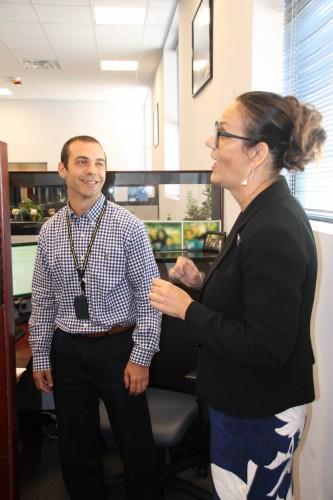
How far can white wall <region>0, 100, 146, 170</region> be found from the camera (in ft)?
29.7

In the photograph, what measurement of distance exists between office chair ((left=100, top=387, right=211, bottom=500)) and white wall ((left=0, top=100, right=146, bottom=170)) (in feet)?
25.5

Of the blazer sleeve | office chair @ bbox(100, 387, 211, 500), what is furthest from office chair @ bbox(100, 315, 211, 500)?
the blazer sleeve

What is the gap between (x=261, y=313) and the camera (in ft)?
2.80

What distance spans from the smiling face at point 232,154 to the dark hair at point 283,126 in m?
0.02

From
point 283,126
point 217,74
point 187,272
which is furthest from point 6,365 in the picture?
point 217,74

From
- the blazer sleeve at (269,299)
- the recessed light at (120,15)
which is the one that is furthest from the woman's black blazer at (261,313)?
the recessed light at (120,15)

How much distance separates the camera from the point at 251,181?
100 centimetres

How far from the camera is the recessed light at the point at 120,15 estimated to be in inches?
178

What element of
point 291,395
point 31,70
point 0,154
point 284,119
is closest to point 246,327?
point 291,395

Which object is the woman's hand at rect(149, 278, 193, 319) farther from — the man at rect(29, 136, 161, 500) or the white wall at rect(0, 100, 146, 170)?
the white wall at rect(0, 100, 146, 170)

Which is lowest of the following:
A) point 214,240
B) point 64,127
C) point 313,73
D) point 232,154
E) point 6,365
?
point 6,365

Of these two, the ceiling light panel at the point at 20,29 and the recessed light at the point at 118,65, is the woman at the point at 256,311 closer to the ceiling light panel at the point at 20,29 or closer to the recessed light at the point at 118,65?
the ceiling light panel at the point at 20,29

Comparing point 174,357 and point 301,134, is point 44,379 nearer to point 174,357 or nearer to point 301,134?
point 174,357

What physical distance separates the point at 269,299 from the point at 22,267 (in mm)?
1627
